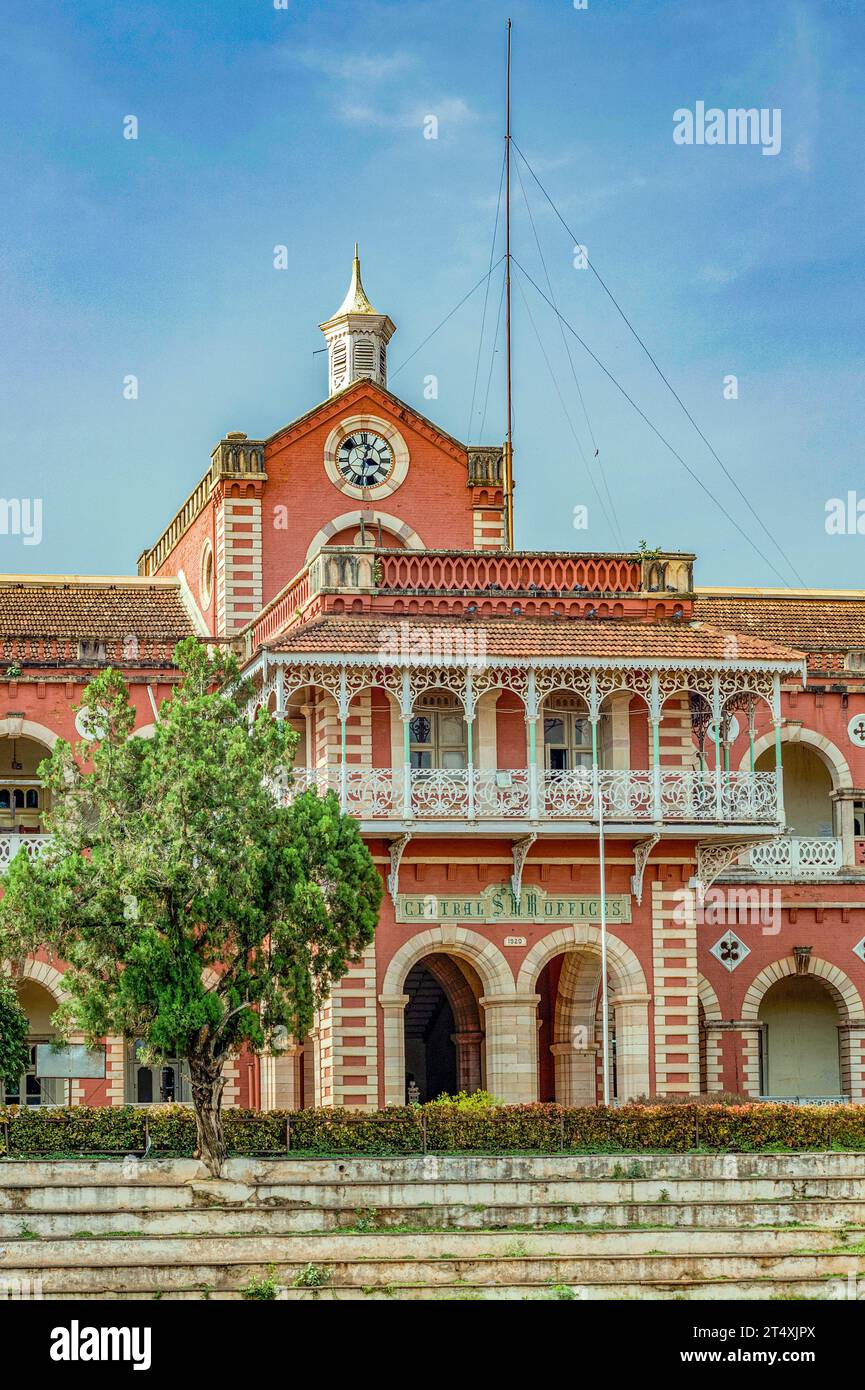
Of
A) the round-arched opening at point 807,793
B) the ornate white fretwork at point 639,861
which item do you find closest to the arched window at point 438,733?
the ornate white fretwork at point 639,861

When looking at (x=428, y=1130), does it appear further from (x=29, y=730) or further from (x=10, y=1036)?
(x=29, y=730)

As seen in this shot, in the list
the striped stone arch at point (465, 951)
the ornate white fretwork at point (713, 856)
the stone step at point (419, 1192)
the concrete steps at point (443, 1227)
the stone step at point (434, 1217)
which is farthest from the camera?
the ornate white fretwork at point (713, 856)

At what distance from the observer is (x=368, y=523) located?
4753 centimetres

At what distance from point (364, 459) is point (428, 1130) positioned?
56.1ft

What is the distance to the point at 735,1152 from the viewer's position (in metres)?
34.8

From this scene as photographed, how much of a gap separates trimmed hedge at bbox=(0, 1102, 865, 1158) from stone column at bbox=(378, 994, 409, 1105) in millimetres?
2642

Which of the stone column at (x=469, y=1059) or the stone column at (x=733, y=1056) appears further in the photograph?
the stone column at (x=733, y=1056)

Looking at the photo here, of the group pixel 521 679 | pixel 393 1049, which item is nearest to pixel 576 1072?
pixel 393 1049

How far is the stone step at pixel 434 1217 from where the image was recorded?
30172 millimetres

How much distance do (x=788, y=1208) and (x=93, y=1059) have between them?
13990 millimetres

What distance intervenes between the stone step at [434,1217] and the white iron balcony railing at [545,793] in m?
7.85

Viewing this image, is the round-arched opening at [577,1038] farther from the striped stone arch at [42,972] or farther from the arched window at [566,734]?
the striped stone arch at [42,972]

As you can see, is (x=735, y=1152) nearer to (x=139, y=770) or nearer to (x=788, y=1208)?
(x=788, y=1208)
